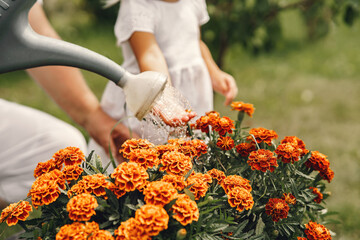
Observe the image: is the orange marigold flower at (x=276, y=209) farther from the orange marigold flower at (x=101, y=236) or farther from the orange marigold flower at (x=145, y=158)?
the orange marigold flower at (x=101, y=236)

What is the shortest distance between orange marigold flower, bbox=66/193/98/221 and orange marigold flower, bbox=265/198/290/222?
1.59ft

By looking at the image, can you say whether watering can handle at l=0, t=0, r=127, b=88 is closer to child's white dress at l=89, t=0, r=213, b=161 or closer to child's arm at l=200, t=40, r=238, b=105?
child's white dress at l=89, t=0, r=213, b=161

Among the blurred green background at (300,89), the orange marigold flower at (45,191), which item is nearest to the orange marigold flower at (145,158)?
the orange marigold flower at (45,191)

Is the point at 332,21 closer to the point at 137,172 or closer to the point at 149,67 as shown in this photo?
the point at 149,67

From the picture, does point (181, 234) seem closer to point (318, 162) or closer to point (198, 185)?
point (198, 185)

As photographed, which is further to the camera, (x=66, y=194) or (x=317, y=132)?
(x=317, y=132)

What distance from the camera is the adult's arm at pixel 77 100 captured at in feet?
5.35

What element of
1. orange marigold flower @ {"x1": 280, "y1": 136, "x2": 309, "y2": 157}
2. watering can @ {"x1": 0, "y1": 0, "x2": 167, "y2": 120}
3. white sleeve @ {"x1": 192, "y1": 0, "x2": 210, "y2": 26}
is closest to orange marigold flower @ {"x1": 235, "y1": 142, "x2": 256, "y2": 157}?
orange marigold flower @ {"x1": 280, "y1": 136, "x2": 309, "y2": 157}

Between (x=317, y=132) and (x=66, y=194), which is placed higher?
(x=66, y=194)

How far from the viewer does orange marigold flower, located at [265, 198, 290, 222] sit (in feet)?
3.24

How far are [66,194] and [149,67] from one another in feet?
2.06

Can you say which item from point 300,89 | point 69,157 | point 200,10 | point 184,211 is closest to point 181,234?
point 184,211

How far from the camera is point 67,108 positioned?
1.71 m

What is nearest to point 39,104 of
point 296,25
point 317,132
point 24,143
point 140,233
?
point 24,143
